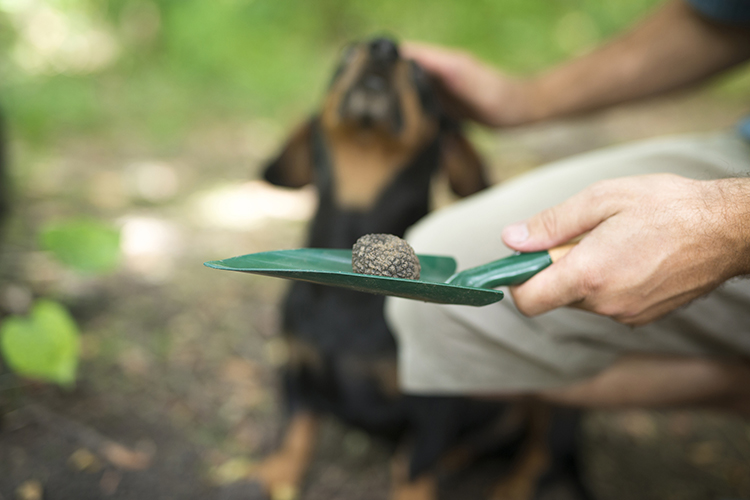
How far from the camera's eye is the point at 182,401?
210 cm

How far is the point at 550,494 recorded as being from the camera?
2.04 meters

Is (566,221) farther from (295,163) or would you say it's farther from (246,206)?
(246,206)

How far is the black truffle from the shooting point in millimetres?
989

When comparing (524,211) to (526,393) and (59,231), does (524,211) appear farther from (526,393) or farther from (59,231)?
(59,231)

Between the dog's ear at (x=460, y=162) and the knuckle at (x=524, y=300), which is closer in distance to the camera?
the knuckle at (x=524, y=300)

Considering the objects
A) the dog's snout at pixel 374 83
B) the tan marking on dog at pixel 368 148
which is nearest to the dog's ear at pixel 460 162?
the tan marking on dog at pixel 368 148

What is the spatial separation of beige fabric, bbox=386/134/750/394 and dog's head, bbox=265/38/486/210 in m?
0.30

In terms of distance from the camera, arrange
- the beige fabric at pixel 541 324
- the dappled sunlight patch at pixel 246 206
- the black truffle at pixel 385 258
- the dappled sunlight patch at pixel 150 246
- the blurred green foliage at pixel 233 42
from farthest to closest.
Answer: the blurred green foliage at pixel 233 42
the dappled sunlight patch at pixel 246 206
the dappled sunlight patch at pixel 150 246
the beige fabric at pixel 541 324
the black truffle at pixel 385 258

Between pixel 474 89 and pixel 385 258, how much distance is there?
1231 millimetres

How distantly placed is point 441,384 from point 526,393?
33 cm

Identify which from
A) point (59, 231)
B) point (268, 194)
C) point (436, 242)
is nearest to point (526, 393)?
point (436, 242)

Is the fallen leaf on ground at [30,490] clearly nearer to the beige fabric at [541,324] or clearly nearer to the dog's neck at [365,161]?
the beige fabric at [541,324]

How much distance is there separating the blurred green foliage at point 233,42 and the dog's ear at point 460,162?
3882 mm

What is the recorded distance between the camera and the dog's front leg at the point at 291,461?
6.01ft
